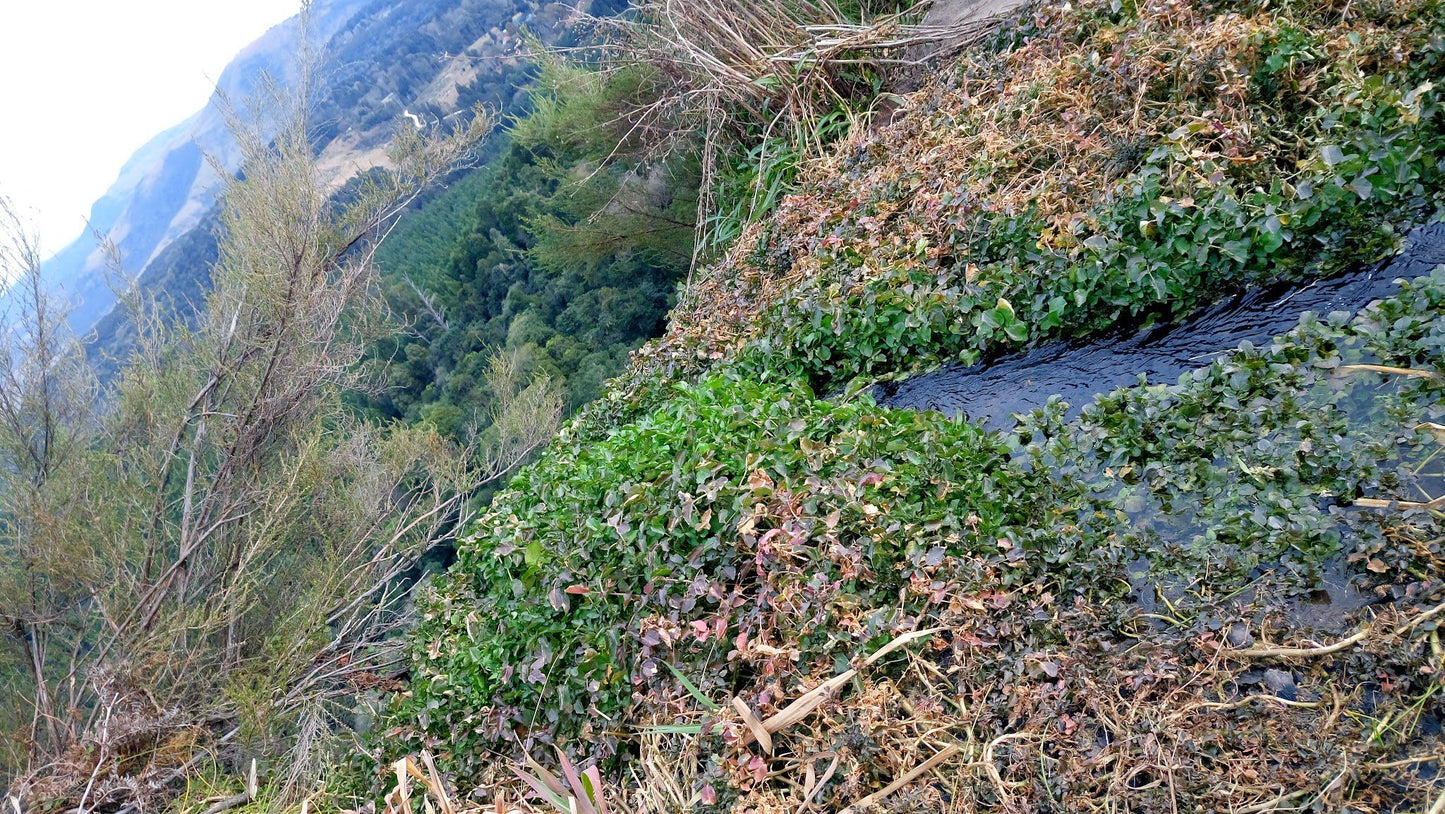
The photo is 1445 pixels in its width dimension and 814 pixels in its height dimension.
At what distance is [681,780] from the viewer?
77.0 inches

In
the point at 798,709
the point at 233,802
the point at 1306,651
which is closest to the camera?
the point at 1306,651

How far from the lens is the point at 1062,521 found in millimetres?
2182

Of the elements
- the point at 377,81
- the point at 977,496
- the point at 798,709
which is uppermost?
the point at 377,81

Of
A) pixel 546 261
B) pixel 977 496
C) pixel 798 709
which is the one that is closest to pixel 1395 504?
pixel 977 496

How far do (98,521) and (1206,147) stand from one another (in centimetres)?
940

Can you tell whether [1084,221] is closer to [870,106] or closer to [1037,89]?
[1037,89]

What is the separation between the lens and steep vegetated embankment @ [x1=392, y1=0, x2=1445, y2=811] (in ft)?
5.47

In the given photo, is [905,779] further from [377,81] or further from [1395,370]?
[377,81]

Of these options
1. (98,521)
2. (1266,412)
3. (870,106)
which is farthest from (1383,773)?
(98,521)

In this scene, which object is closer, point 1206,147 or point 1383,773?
point 1383,773

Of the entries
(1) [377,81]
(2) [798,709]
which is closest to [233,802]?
(2) [798,709]

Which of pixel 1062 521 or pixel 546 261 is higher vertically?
pixel 546 261

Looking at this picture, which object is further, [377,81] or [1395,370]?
[377,81]

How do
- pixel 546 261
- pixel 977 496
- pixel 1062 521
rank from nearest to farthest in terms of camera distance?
pixel 1062 521
pixel 977 496
pixel 546 261
